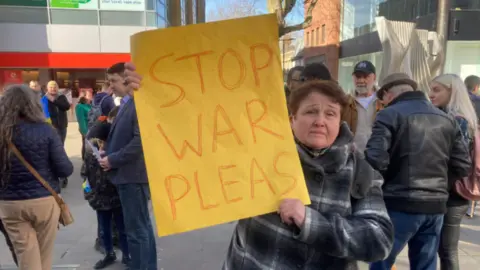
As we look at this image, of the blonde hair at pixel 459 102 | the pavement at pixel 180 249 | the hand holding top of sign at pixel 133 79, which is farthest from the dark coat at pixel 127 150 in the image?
the blonde hair at pixel 459 102

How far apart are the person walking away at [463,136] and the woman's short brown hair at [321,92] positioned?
1777mm

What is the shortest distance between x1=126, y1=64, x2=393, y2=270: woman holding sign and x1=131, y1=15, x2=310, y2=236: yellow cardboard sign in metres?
0.09

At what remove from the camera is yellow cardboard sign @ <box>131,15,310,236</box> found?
1.34 metres

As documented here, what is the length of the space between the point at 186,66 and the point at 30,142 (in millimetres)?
2029

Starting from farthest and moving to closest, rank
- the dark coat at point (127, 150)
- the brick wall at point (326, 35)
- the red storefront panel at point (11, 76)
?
the brick wall at point (326, 35) < the red storefront panel at point (11, 76) < the dark coat at point (127, 150)

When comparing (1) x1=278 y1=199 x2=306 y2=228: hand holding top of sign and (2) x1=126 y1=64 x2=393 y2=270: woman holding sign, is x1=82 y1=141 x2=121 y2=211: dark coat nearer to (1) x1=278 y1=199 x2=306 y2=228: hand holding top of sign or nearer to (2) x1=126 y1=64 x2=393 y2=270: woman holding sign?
(2) x1=126 y1=64 x2=393 y2=270: woman holding sign

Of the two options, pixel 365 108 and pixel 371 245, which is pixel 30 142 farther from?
pixel 365 108

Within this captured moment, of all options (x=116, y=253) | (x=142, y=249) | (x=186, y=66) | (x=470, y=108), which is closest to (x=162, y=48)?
(x=186, y=66)

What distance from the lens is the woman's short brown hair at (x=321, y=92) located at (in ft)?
4.91

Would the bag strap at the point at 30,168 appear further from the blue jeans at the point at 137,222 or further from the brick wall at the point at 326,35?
the brick wall at the point at 326,35

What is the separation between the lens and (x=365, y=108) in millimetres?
3719

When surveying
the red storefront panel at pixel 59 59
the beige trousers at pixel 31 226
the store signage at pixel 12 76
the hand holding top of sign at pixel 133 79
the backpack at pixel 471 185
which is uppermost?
the red storefront panel at pixel 59 59

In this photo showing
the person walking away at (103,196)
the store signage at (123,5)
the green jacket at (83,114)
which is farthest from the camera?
the store signage at (123,5)

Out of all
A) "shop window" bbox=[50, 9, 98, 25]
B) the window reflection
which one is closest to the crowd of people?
the window reflection
